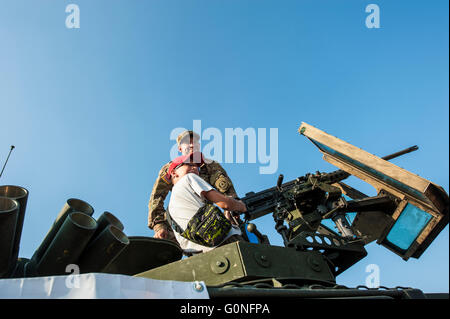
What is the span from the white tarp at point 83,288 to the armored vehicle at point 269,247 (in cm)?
27

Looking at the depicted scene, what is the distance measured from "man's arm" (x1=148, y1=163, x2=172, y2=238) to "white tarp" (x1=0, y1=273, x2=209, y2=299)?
3.00m

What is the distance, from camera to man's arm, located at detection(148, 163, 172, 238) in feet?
15.9

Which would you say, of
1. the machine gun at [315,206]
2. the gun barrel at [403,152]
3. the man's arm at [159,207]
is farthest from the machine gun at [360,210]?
the gun barrel at [403,152]

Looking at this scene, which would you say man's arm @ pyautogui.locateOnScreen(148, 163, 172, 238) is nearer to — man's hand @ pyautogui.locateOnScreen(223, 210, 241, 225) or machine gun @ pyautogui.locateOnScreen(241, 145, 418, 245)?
man's hand @ pyautogui.locateOnScreen(223, 210, 241, 225)

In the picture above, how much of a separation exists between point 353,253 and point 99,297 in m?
3.49

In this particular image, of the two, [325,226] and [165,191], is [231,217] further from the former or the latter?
[325,226]

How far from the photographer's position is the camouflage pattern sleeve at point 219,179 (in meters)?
4.85

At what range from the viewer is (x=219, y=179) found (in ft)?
16.2

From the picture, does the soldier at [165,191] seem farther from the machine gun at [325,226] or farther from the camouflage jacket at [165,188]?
the machine gun at [325,226]

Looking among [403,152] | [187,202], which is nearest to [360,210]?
[187,202]

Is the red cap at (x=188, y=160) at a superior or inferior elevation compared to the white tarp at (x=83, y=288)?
superior

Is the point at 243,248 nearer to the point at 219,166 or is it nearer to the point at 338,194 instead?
the point at 219,166
